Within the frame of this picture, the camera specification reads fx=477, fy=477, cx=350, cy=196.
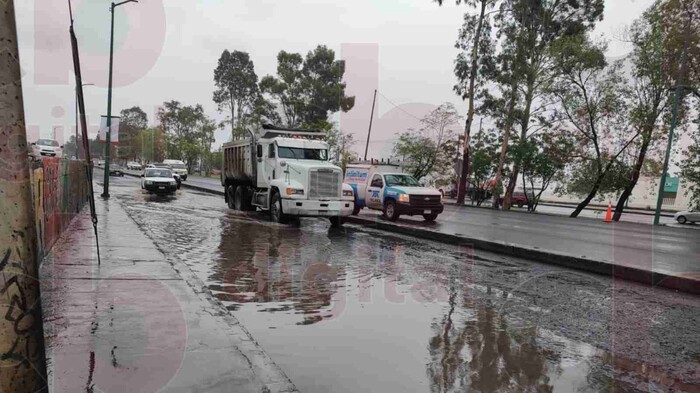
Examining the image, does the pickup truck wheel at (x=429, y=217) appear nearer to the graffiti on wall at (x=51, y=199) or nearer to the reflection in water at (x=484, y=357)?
the graffiti on wall at (x=51, y=199)

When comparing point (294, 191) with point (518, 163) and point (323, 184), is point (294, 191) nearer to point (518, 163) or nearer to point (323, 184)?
point (323, 184)

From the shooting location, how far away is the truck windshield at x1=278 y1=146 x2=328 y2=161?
1571 cm

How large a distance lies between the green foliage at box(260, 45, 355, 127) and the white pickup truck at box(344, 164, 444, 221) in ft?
98.7

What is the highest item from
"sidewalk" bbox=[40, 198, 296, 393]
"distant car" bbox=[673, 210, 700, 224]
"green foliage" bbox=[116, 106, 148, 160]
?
"green foliage" bbox=[116, 106, 148, 160]

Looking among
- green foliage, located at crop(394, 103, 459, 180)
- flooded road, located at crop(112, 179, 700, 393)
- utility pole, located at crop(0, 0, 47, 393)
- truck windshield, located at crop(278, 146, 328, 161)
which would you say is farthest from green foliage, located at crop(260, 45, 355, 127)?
utility pole, located at crop(0, 0, 47, 393)

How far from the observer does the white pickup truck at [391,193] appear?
56.4 feet

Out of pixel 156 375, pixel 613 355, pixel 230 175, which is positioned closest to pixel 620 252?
pixel 613 355

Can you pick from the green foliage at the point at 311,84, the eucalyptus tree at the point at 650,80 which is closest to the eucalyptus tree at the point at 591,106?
the eucalyptus tree at the point at 650,80

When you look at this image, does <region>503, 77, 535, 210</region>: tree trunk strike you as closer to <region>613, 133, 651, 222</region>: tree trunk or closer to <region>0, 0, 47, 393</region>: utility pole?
<region>613, 133, 651, 222</region>: tree trunk

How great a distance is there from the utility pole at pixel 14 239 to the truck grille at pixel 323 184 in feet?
40.2

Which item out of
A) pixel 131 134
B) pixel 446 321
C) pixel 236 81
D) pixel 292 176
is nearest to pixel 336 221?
pixel 292 176

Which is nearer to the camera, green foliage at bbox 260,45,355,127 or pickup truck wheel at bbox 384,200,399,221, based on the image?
pickup truck wheel at bbox 384,200,399,221

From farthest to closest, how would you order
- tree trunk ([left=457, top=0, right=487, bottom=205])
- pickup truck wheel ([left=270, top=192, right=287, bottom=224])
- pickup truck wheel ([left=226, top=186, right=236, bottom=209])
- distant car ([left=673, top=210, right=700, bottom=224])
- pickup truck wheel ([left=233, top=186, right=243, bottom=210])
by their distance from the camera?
tree trunk ([left=457, top=0, right=487, bottom=205]) → distant car ([left=673, top=210, right=700, bottom=224]) → pickup truck wheel ([left=226, top=186, right=236, bottom=209]) → pickup truck wheel ([left=233, top=186, right=243, bottom=210]) → pickup truck wheel ([left=270, top=192, right=287, bottom=224])

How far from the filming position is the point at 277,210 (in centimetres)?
1532
